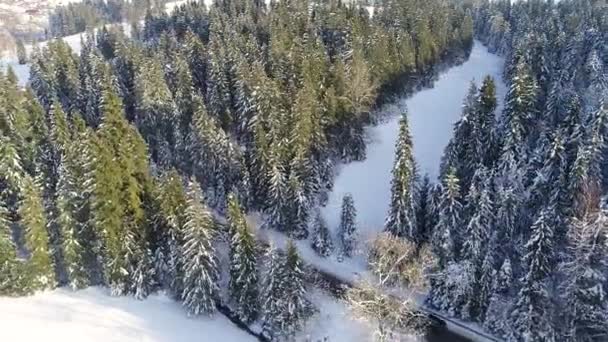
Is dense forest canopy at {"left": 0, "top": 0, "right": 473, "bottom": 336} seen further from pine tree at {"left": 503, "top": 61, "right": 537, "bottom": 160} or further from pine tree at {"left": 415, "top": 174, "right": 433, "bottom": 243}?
pine tree at {"left": 503, "top": 61, "right": 537, "bottom": 160}

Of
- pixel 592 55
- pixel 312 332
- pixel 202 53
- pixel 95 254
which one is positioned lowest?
pixel 312 332

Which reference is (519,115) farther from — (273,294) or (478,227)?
(273,294)

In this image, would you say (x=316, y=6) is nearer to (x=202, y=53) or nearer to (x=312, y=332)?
(x=202, y=53)

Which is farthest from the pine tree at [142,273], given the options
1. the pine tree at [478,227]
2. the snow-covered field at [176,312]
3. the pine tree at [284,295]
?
the pine tree at [478,227]

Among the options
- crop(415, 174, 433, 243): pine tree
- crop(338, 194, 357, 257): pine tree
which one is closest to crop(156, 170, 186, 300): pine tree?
crop(338, 194, 357, 257): pine tree

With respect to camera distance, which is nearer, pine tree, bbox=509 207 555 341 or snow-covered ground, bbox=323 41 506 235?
pine tree, bbox=509 207 555 341

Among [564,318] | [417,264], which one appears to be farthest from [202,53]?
[564,318]
